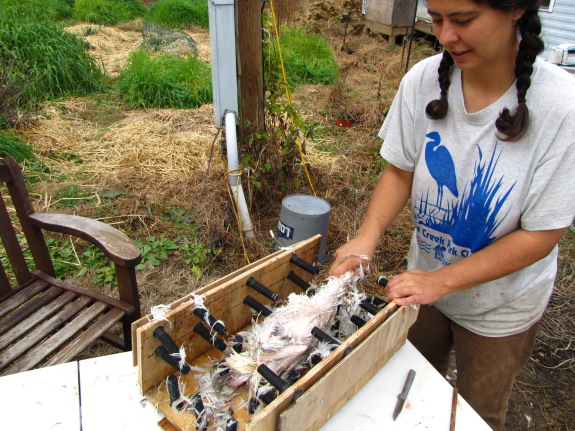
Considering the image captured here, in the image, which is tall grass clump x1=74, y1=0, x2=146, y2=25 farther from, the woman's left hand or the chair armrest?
the woman's left hand

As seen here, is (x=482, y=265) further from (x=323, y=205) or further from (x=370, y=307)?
(x=323, y=205)

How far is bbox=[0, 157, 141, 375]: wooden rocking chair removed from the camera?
6.38 feet

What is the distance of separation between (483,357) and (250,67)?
259cm

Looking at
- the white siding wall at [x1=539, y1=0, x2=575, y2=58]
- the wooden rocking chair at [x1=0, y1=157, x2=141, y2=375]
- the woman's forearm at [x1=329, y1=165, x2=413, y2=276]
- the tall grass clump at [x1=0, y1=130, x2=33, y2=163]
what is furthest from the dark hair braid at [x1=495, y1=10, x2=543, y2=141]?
the white siding wall at [x1=539, y1=0, x2=575, y2=58]

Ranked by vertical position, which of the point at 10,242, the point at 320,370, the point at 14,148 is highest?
the point at 320,370

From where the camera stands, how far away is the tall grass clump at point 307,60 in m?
8.02

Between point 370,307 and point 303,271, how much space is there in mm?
292

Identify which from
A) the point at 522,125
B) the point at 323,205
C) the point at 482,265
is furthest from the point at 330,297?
the point at 323,205

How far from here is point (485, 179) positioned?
1341mm

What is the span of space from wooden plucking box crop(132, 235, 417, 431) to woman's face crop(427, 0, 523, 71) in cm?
74

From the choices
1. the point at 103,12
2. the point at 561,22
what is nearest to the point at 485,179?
the point at 561,22

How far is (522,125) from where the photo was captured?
1.22m

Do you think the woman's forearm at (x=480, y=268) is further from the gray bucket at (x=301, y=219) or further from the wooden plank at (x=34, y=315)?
the gray bucket at (x=301, y=219)

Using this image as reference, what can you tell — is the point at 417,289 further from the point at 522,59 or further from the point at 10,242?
the point at 10,242
